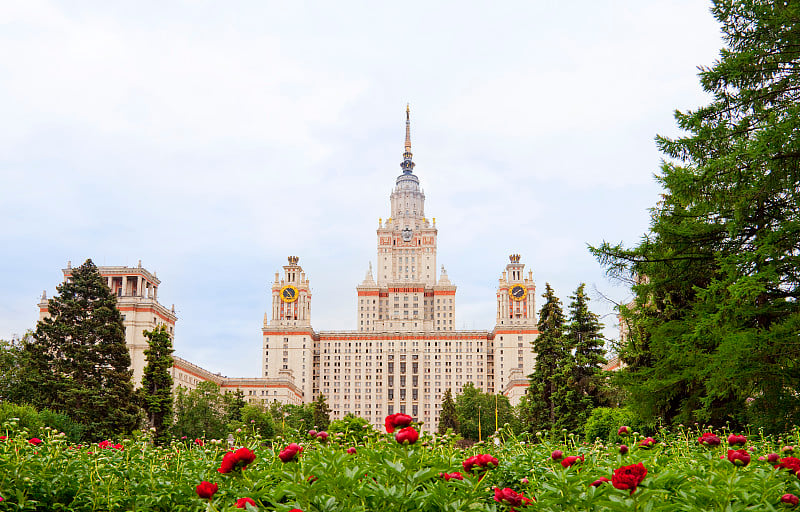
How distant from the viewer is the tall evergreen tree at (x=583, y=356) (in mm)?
38750

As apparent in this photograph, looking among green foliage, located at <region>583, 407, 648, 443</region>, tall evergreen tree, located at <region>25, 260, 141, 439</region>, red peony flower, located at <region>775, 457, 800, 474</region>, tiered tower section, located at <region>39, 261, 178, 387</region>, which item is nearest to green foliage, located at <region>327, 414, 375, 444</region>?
red peony flower, located at <region>775, 457, 800, 474</region>

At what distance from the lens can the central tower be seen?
18088cm

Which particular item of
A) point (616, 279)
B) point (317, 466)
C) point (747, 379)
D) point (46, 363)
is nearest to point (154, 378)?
point (46, 363)

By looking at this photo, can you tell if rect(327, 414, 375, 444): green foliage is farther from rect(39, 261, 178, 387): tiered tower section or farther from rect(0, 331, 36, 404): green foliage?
rect(39, 261, 178, 387): tiered tower section

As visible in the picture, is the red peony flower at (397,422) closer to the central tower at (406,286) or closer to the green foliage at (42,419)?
the green foliage at (42,419)

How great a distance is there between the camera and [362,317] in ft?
603

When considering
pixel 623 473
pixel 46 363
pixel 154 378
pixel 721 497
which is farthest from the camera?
pixel 154 378

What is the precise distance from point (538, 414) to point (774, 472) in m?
39.6

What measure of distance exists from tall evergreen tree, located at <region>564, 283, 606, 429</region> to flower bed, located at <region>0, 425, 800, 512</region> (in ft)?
98.7

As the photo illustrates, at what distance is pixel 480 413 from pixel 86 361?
2814 inches

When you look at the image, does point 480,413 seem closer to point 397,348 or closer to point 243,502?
point 397,348

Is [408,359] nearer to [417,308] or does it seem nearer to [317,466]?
[417,308]

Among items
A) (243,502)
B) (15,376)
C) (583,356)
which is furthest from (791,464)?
(15,376)

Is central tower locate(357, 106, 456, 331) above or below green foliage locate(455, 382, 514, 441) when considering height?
above
